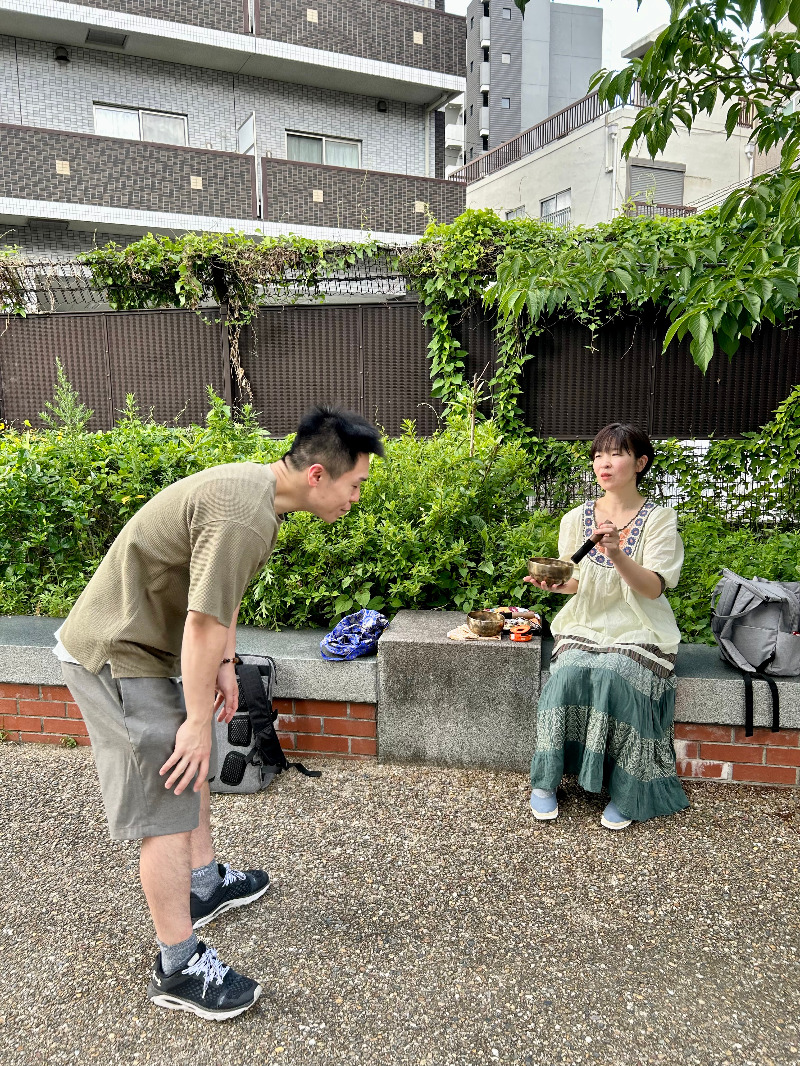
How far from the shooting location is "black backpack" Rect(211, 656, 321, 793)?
328 cm

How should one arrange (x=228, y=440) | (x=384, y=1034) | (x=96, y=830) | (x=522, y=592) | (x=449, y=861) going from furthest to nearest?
(x=228, y=440) < (x=522, y=592) < (x=96, y=830) < (x=449, y=861) < (x=384, y=1034)

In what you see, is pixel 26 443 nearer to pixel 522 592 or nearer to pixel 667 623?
pixel 522 592

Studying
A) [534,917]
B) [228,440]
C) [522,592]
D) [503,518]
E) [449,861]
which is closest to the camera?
[534,917]

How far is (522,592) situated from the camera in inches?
154

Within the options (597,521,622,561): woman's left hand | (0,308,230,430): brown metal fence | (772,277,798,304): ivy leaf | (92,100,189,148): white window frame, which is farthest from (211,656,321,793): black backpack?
(92,100,189,148): white window frame

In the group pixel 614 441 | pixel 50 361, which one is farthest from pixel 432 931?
pixel 50 361

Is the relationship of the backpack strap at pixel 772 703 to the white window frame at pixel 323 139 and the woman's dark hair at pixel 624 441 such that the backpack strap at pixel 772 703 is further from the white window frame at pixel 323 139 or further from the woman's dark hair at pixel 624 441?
the white window frame at pixel 323 139

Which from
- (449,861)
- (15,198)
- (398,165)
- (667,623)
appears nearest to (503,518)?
(667,623)

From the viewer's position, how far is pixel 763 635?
3.31 metres

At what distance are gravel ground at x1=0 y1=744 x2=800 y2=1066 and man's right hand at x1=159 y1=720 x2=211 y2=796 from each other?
27.8 inches

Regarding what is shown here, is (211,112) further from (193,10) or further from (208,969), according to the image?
(208,969)

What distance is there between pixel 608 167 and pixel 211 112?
989 cm

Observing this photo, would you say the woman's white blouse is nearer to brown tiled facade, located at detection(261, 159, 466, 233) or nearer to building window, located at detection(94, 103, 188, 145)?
brown tiled facade, located at detection(261, 159, 466, 233)

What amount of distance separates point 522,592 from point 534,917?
172cm
